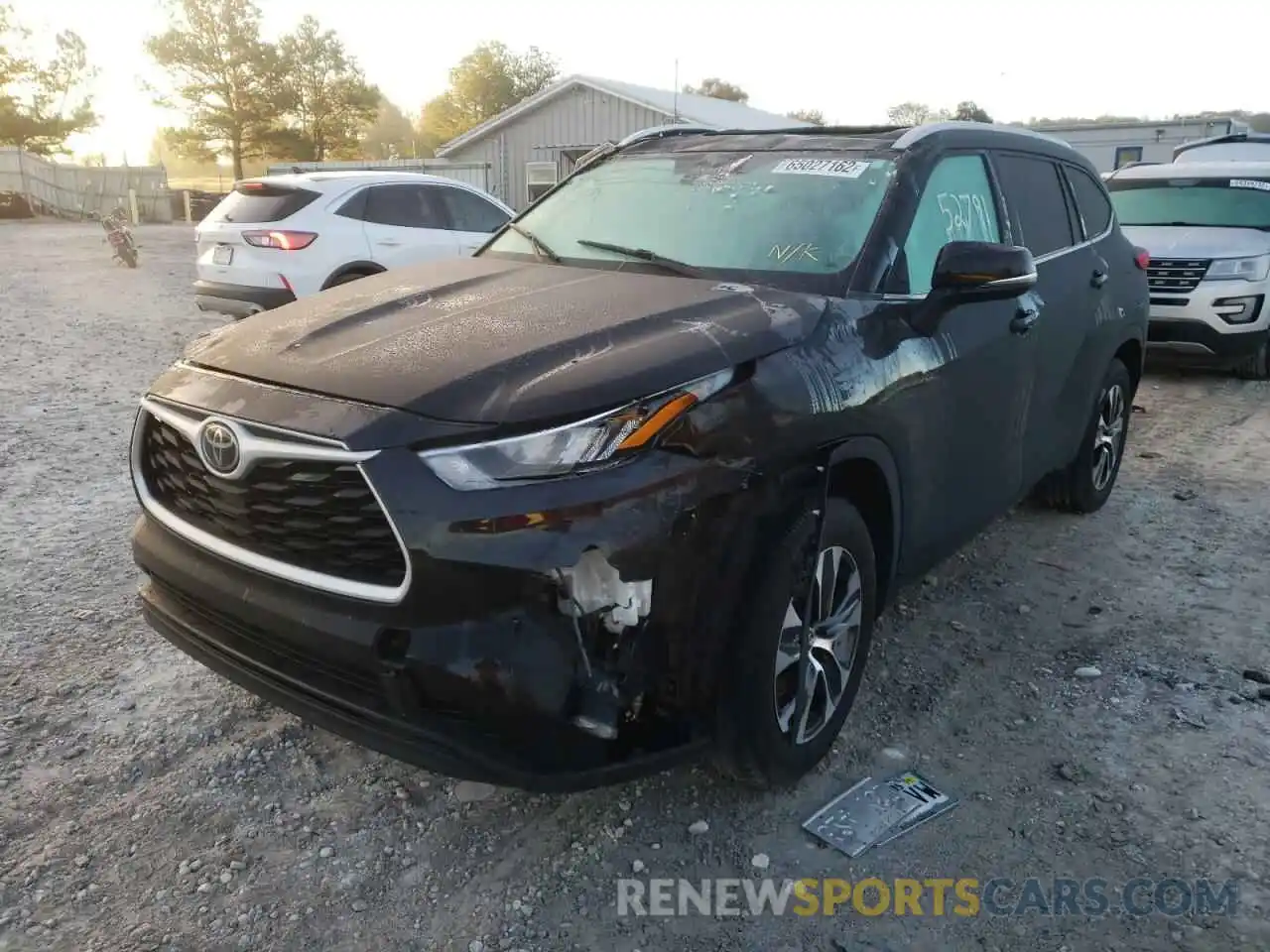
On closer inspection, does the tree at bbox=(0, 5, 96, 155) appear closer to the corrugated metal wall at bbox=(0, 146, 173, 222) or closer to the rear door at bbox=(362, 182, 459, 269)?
the corrugated metal wall at bbox=(0, 146, 173, 222)

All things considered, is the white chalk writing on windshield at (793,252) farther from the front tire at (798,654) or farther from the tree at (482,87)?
the tree at (482,87)

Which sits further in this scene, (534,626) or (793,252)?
(793,252)

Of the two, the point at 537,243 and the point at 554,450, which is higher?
the point at 537,243

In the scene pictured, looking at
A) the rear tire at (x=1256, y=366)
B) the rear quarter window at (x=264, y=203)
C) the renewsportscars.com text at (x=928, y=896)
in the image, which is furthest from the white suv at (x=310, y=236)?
the renewsportscars.com text at (x=928, y=896)

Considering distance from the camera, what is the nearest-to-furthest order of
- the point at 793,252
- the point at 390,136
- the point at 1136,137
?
1. the point at 793,252
2. the point at 1136,137
3. the point at 390,136

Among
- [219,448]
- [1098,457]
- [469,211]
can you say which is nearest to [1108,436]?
[1098,457]

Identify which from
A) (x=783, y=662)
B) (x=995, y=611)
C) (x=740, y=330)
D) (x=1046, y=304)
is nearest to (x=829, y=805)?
(x=783, y=662)

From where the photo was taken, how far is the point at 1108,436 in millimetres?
5227

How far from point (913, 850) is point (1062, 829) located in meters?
0.45

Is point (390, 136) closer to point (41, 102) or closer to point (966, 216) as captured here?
point (41, 102)

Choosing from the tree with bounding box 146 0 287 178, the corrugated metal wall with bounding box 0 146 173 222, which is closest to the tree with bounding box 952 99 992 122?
the corrugated metal wall with bounding box 0 146 173 222

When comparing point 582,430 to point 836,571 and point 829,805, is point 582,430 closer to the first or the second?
point 836,571

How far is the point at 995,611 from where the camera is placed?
4141mm

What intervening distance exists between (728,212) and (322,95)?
180 ft
